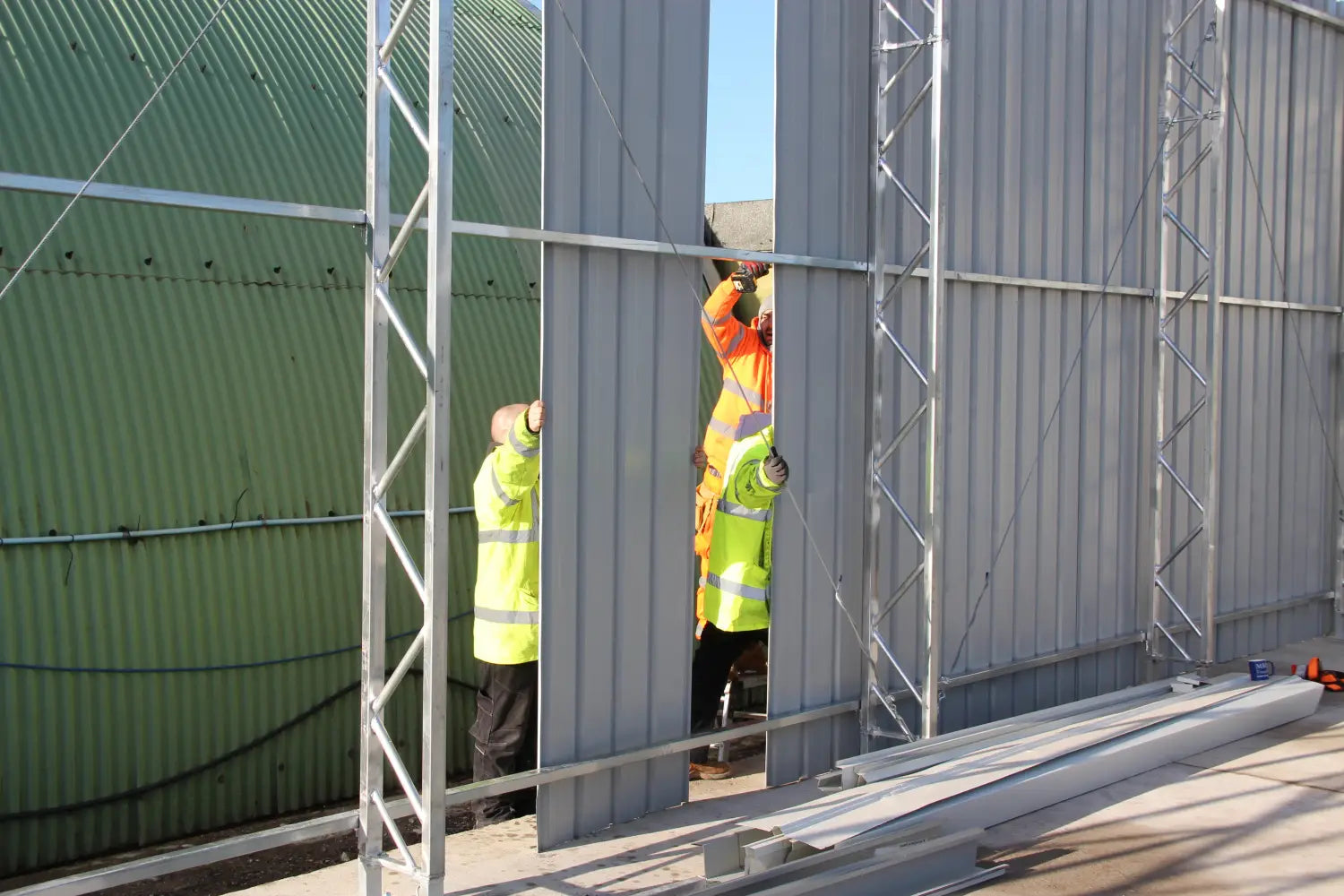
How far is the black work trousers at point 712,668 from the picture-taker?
808 centimetres

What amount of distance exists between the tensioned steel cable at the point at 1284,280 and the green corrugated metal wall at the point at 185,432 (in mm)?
6952

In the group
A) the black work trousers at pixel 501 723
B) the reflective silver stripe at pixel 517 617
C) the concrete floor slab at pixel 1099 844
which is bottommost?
the concrete floor slab at pixel 1099 844

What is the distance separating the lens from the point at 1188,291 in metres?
10.7

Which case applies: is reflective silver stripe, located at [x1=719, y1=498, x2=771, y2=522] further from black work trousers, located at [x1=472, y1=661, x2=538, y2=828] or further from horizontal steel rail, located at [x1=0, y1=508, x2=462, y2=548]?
horizontal steel rail, located at [x1=0, y1=508, x2=462, y2=548]

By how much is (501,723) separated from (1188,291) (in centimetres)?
659

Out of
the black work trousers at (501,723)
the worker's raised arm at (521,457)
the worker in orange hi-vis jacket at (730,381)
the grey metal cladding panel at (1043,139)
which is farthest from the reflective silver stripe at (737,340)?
the black work trousers at (501,723)

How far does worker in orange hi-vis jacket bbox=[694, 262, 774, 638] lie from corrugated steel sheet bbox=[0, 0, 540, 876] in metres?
1.48

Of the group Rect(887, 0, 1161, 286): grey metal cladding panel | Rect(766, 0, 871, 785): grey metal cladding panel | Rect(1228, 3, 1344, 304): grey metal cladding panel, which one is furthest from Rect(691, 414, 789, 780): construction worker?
Rect(1228, 3, 1344, 304): grey metal cladding panel

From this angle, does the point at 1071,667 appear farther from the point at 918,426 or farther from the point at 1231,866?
the point at 1231,866

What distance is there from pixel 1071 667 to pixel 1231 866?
3.51m

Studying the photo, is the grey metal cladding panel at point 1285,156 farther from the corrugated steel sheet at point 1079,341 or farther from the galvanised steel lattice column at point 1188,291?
the galvanised steel lattice column at point 1188,291

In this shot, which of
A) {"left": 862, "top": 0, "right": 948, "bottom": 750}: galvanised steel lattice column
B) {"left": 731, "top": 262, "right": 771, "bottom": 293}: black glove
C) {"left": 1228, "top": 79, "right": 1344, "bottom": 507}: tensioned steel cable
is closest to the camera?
{"left": 862, "top": 0, "right": 948, "bottom": 750}: galvanised steel lattice column

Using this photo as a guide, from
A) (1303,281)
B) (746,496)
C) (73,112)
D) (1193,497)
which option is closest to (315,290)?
(73,112)

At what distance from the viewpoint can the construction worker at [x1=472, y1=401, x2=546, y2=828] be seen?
672cm
